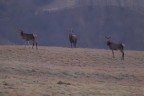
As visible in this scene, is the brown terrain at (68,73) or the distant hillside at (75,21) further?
the distant hillside at (75,21)

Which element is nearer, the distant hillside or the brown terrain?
the brown terrain

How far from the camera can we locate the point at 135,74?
30.5 m

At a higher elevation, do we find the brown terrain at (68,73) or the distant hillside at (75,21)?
the distant hillside at (75,21)

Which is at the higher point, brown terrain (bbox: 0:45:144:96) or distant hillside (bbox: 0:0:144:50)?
distant hillside (bbox: 0:0:144:50)

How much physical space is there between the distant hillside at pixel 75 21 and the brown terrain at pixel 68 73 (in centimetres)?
4910

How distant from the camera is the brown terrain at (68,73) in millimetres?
21634

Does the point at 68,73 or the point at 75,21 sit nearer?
the point at 68,73

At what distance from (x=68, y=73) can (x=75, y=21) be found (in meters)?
64.0

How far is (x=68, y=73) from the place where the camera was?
94.4 feet

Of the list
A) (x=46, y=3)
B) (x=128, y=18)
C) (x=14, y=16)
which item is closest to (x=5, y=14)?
(x=14, y=16)

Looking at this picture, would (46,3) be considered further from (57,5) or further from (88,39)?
(88,39)

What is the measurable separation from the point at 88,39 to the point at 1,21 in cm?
1742

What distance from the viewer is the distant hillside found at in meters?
89.1

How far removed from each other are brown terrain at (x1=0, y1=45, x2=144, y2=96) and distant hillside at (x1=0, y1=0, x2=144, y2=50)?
49.1 meters
